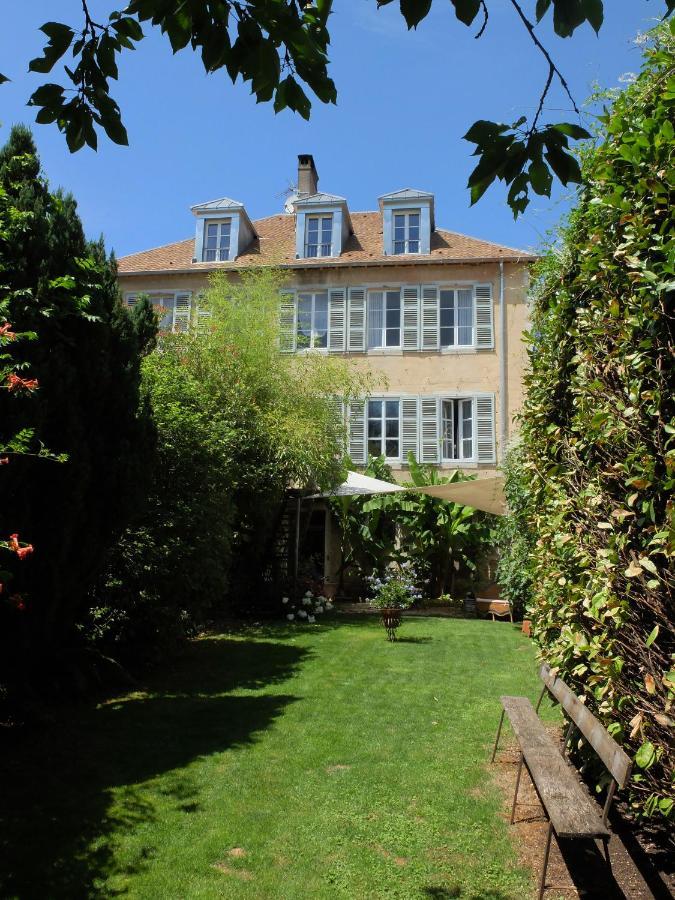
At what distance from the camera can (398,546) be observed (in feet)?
61.8

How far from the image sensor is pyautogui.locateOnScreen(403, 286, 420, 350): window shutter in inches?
806

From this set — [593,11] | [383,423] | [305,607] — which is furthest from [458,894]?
[383,423]

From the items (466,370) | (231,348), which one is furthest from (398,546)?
(231,348)

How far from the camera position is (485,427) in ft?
64.6

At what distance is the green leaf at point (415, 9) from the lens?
A: 244 cm

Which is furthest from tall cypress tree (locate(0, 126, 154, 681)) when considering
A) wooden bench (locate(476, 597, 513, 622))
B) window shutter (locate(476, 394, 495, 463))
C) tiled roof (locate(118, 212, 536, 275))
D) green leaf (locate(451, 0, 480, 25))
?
window shutter (locate(476, 394, 495, 463))

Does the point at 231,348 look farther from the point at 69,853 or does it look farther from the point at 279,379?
the point at 69,853

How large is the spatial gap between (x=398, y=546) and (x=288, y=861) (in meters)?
14.9

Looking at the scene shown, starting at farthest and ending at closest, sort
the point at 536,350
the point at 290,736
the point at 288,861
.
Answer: the point at 290,736
the point at 536,350
the point at 288,861

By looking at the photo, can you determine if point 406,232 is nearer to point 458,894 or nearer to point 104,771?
point 104,771

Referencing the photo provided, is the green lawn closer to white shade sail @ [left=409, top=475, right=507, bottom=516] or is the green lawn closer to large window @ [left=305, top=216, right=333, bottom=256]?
white shade sail @ [left=409, top=475, right=507, bottom=516]

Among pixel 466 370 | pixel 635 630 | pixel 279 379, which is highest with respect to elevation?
pixel 466 370

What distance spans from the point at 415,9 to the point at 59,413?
16.3ft

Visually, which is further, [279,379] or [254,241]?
[254,241]
